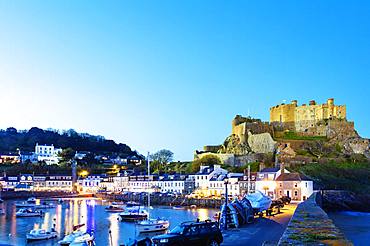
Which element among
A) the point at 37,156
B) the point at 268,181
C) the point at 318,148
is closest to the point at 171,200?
the point at 268,181

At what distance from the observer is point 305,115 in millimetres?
96750

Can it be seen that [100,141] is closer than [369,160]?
No

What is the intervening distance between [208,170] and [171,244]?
6266cm

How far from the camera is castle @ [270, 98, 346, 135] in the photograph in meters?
94.0

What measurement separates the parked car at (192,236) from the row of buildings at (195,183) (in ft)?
35.9

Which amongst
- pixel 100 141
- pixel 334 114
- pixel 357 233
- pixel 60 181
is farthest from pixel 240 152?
pixel 100 141

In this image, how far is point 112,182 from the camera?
342 ft

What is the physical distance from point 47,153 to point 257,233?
446ft

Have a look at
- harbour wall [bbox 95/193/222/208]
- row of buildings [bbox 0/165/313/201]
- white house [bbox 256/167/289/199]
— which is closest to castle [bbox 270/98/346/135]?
row of buildings [bbox 0/165/313/201]

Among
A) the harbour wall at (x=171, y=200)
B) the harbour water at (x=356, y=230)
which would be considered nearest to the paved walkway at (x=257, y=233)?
the harbour water at (x=356, y=230)

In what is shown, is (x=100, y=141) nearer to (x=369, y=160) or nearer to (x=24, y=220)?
(x=369, y=160)

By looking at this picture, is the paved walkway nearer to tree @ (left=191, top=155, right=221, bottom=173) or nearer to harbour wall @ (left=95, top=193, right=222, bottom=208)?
harbour wall @ (left=95, top=193, right=222, bottom=208)

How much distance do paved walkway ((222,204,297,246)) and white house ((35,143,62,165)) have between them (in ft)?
404

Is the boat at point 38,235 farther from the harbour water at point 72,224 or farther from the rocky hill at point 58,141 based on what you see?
the rocky hill at point 58,141
